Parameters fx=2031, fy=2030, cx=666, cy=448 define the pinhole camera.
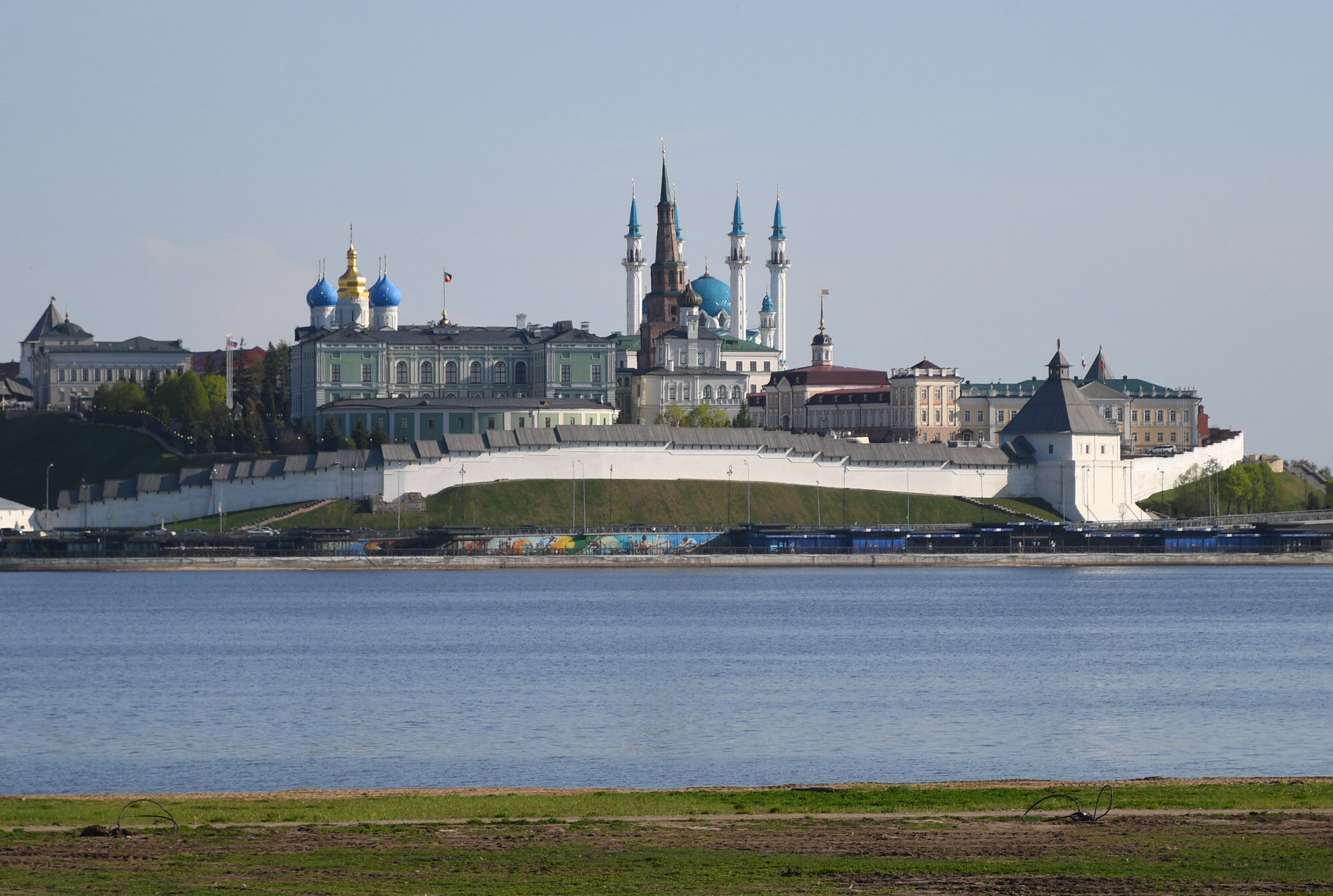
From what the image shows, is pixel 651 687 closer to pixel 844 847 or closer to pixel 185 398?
pixel 844 847

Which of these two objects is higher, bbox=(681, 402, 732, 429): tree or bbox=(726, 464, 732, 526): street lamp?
bbox=(681, 402, 732, 429): tree

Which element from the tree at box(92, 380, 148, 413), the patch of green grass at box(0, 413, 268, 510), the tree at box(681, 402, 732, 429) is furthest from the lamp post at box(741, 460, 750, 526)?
→ the tree at box(92, 380, 148, 413)

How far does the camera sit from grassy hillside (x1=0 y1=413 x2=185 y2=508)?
107500 mm

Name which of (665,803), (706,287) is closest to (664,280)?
(706,287)

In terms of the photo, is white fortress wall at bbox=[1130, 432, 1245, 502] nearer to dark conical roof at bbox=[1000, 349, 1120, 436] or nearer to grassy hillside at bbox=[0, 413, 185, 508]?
dark conical roof at bbox=[1000, 349, 1120, 436]

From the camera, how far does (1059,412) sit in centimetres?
10938

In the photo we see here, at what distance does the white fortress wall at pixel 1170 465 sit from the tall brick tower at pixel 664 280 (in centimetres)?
3494

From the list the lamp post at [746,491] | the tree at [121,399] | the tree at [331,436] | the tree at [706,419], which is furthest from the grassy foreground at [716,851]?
the tree at [121,399]

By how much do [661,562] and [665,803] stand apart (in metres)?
68.5

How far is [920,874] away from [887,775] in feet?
32.6

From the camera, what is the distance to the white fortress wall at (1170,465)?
112 m

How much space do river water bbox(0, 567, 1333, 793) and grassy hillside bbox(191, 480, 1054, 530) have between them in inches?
736

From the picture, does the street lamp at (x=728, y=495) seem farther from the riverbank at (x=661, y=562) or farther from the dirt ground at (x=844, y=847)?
the dirt ground at (x=844, y=847)

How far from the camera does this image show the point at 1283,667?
43188mm
